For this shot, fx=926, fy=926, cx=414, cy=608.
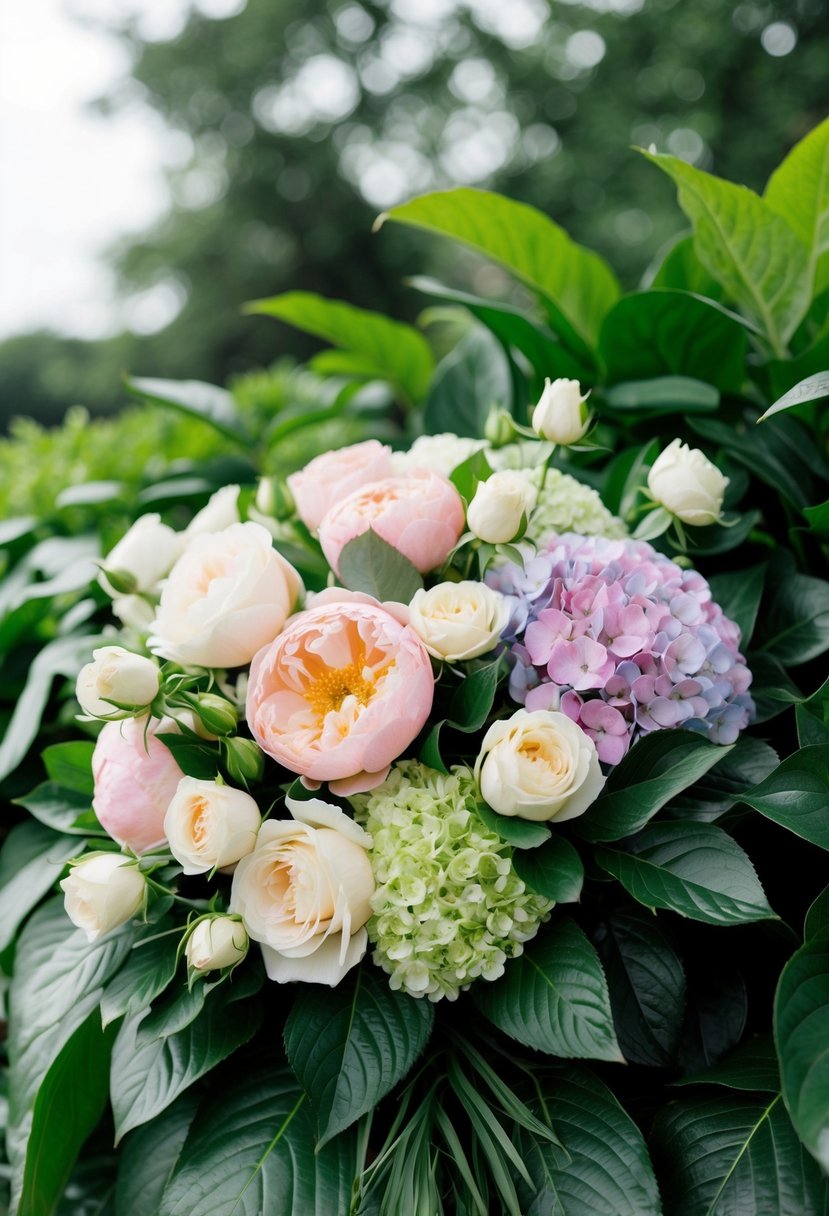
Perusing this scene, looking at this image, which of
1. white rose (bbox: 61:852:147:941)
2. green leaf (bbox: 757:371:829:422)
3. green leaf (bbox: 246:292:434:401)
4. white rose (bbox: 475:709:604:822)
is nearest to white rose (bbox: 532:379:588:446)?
green leaf (bbox: 757:371:829:422)

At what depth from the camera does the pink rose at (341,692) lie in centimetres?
61

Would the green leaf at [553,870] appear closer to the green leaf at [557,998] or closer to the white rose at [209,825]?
the green leaf at [557,998]

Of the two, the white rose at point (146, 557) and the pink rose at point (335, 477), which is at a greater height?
the pink rose at point (335, 477)

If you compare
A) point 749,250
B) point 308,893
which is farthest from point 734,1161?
point 749,250

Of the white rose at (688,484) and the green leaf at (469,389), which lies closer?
the white rose at (688,484)

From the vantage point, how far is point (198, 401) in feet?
4.07

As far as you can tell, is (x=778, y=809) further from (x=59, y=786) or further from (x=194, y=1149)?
(x=59, y=786)

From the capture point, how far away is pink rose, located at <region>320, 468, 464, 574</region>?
2.25 feet

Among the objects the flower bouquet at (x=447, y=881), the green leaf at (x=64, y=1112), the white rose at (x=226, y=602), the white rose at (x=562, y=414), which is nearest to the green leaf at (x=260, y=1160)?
the flower bouquet at (x=447, y=881)

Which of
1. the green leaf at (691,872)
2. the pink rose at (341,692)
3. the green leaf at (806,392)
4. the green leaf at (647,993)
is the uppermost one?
the green leaf at (806,392)

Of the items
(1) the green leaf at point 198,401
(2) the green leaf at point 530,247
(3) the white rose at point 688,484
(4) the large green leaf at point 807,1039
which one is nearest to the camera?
(4) the large green leaf at point 807,1039

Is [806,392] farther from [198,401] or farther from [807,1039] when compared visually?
[198,401]

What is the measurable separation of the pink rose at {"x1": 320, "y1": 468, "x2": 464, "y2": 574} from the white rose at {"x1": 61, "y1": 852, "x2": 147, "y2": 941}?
269mm

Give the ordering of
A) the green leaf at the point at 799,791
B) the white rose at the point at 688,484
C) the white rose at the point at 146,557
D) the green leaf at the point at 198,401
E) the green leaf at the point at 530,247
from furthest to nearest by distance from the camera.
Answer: the green leaf at the point at 198,401 → the green leaf at the point at 530,247 → the white rose at the point at 146,557 → the white rose at the point at 688,484 → the green leaf at the point at 799,791
